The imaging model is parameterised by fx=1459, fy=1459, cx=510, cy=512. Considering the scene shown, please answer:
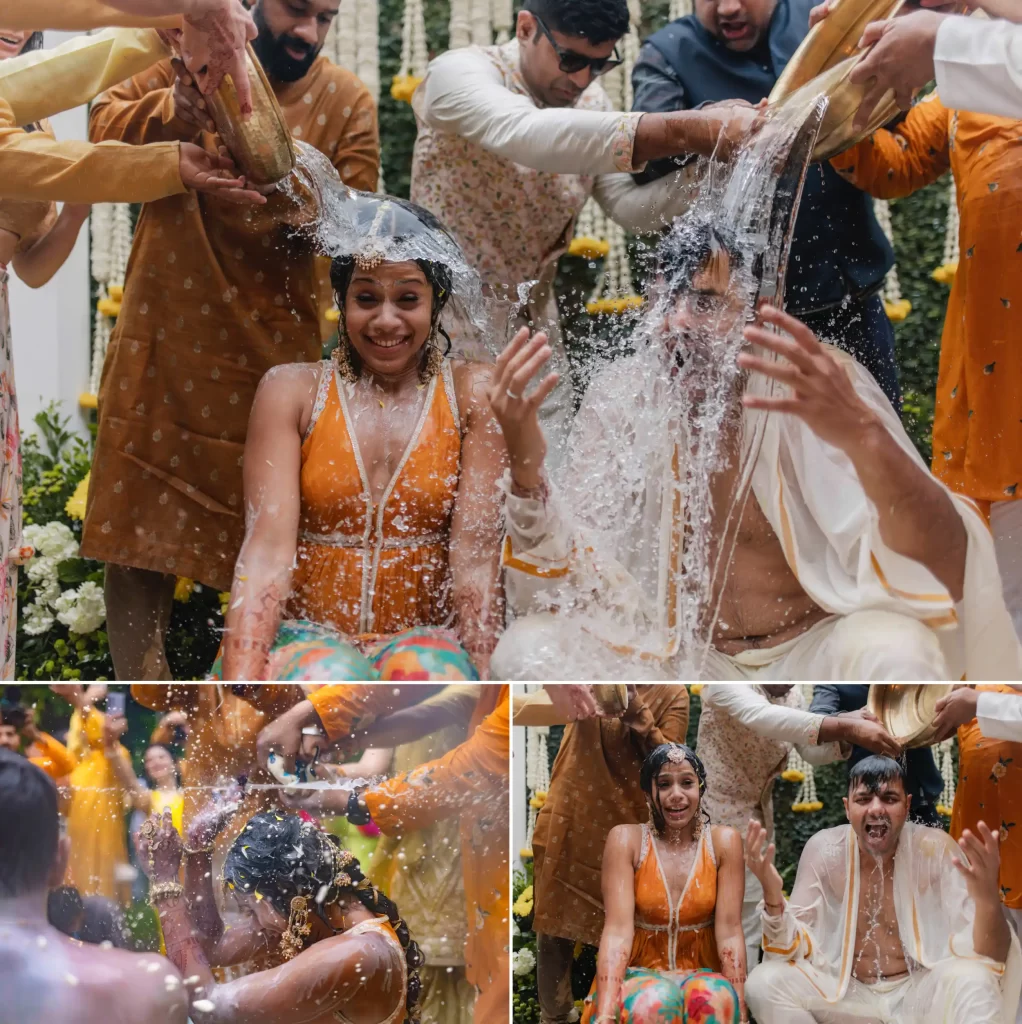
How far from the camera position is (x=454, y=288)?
285cm

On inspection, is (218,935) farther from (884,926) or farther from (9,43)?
(9,43)

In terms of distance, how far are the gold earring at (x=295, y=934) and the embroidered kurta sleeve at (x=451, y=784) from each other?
194mm

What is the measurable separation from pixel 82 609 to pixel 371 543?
80cm

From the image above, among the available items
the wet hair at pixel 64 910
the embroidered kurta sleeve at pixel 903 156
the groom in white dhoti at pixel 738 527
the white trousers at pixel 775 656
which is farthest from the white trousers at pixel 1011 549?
the wet hair at pixel 64 910

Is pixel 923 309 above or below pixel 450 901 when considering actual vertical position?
above

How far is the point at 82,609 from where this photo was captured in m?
3.15

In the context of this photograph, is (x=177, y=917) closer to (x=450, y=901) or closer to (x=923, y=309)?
(x=450, y=901)

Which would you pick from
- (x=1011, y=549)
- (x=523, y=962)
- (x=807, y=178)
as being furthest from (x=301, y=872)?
(x=807, y=178)

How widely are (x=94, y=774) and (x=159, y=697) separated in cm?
16

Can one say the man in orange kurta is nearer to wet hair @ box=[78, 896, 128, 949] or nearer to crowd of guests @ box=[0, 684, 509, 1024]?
crowd of guests @ box=[0, 684, 509, 1024]

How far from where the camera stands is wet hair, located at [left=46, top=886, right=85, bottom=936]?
2359 mm

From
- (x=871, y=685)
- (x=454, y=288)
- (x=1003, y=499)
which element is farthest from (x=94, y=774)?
(x=1003, y=499)

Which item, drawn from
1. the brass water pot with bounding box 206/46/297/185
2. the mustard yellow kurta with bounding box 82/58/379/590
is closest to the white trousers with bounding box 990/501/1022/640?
the mustard yellow kurta with bounding box 82/58/379/590

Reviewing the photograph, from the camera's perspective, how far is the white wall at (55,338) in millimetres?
3055
